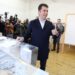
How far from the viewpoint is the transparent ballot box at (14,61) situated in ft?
4.61

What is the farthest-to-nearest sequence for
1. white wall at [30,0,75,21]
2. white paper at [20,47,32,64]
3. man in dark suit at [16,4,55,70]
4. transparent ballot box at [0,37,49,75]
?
white wall at [30,0,75,21] → man in dark suit at [16,4,55,70] → white paper at [20,47,32,64] → transparent ballot box at [0,37,49,75]

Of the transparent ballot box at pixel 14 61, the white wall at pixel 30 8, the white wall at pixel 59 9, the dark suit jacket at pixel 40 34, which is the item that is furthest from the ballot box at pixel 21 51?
the white wall at pixel 59 9

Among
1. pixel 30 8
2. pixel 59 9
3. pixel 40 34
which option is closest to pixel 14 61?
pixel 40 34

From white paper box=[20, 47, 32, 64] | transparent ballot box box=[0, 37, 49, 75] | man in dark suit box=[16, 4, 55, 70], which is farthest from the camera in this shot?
man in dark suit box=[16, 4, 55, 70]

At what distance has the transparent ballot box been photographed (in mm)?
1404

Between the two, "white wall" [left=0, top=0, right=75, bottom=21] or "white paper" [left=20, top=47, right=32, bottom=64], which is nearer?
"white paper" [left=20, top=47, right=32, bottom=64]

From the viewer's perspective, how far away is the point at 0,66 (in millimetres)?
1625

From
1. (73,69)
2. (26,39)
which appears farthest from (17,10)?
(26,39)

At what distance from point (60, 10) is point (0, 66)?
304 inches

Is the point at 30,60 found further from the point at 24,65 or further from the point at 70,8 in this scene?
the point at 70,8

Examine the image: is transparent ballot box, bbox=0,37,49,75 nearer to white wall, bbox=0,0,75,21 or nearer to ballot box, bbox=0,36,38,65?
ballot box, bbox=0,36,38,65

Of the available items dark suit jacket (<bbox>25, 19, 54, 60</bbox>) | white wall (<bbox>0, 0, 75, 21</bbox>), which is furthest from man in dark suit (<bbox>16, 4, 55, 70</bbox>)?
white wall (<bbox>0, 0, 75, 21</bbox>)

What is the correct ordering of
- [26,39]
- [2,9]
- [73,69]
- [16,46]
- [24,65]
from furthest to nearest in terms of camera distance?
[2,9], [73,69], [26,39], [16,46], [24,65]

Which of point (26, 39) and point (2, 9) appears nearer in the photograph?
point (26, 39)
